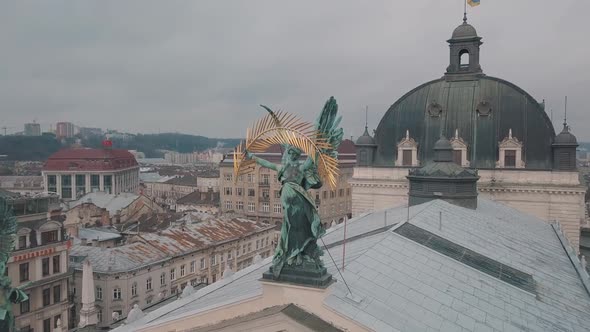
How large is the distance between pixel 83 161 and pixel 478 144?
115 meters

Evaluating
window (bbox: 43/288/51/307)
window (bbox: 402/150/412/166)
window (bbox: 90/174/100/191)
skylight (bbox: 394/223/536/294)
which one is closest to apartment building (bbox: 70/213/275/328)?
window (bbox: 43/288/51/307)

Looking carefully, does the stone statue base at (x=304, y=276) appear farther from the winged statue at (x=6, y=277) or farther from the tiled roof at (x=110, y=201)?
the tiled roof at (x=110, y=201)

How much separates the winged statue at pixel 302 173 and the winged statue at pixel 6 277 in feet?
24.1

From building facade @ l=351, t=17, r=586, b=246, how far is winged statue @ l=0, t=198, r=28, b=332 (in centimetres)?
3502

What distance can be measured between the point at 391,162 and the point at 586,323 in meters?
32.4

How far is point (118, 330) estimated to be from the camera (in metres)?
17.1

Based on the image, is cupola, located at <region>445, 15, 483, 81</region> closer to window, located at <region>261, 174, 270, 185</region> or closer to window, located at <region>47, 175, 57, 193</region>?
window, located at <region>261, 174, 270, 185</region>

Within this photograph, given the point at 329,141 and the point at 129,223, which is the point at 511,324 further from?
the point at 129,223

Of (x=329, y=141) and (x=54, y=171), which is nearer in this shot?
(x=329, y=141)

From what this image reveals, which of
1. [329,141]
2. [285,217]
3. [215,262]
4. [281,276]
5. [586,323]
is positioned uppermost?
[329,141]

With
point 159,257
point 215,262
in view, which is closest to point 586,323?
point 159,257

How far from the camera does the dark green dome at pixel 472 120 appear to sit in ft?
149

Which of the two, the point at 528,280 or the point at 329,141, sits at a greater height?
the point at 329,141

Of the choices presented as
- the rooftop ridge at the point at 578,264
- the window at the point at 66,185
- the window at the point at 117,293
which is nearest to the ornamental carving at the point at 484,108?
the rooftop ridge at the point at 578,264
